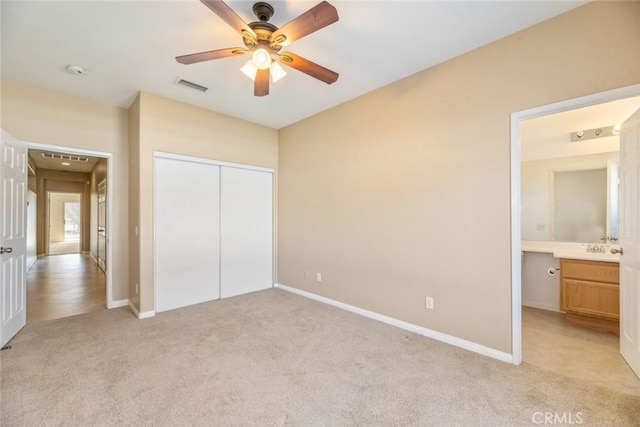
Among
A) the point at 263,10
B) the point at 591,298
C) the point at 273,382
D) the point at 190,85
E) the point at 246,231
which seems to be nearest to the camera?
the point at 263,10

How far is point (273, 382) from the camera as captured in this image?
2.07 meters

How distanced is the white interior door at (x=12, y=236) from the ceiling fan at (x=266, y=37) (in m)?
2.37

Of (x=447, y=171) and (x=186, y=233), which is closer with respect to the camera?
(x=447, y=171)

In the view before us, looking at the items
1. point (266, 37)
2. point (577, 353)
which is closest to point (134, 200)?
point (266, 37)

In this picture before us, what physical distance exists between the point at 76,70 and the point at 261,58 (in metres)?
2.28

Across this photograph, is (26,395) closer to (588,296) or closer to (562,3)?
(562,3)

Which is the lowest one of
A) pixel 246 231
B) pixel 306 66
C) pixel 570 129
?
pixel 246 231

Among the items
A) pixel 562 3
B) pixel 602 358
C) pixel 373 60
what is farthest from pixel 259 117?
pixel 602 358

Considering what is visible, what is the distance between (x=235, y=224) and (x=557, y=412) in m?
4.03

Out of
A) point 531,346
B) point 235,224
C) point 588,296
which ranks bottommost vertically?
point 531,346

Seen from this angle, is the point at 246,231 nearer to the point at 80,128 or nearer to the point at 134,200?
the point at 134,200

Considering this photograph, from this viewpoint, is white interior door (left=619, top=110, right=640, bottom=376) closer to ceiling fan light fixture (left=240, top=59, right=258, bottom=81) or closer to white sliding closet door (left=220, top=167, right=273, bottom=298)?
ceiling fan light fixture (left=240, top=59, right=258, bottom=81)

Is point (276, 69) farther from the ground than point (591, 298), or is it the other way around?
point (276, 69)

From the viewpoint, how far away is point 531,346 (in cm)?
264
